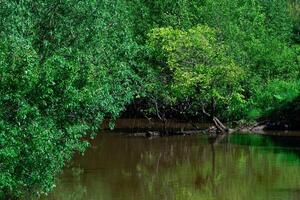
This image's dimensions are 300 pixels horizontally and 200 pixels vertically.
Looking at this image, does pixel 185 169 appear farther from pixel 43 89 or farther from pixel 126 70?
pixel 43 89

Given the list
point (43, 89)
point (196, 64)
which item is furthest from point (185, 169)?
point (43, 89)

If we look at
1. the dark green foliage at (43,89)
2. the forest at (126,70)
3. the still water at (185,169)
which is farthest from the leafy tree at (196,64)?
the dark green foliage at (43,89)

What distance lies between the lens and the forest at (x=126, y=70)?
16.7 metres

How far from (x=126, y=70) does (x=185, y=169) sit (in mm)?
5592

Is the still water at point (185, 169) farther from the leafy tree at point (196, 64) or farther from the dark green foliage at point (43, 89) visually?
the dark green foliage at point (43, 89)

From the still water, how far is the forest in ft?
8.42

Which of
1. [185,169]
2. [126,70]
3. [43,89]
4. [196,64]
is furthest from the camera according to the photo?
[196,64]

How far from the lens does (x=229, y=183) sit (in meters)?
25.4

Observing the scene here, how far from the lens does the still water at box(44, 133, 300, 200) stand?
23.4 meters

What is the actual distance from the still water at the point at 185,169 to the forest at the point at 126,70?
257 cm

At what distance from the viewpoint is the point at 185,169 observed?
30.0m

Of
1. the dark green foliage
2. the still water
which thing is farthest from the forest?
the still water

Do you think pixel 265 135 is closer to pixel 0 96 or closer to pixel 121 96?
pixel 121 96

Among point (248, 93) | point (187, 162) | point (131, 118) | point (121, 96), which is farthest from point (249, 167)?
point (131, 118)
